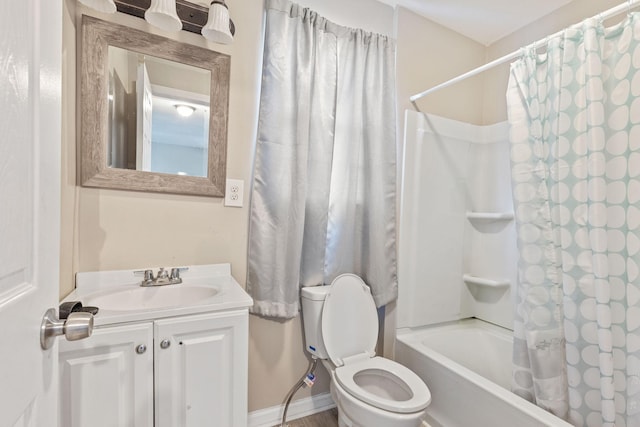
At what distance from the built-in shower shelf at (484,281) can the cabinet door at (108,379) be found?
2006mm

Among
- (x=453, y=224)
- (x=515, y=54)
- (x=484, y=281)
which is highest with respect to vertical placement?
(x=515, y=54)

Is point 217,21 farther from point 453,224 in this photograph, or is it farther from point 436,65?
point 453,224

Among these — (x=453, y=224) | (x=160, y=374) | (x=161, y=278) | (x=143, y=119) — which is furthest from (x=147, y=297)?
(x=453, y=224)

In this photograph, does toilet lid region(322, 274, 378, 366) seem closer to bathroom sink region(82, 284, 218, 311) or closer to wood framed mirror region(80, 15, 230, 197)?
bathroom sink region(82, 284, 218, 311)

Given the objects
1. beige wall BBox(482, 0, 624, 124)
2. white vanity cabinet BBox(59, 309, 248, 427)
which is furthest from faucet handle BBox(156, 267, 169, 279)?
beige wall BBox(482, 0, 624, 124)

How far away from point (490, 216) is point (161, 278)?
2038 mm

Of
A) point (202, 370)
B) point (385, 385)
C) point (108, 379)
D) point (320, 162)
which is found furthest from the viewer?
point (320, 162)

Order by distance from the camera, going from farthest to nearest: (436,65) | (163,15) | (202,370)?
1. (436,65)
2. (163,15)
3. (202,370)

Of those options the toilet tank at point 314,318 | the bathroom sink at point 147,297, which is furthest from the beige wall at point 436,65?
the bathroom sink at point 147,297

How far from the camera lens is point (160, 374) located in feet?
3.40

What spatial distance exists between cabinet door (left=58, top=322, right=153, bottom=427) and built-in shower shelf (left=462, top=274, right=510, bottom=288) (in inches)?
79.0

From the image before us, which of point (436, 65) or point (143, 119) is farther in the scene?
point (436, 65)

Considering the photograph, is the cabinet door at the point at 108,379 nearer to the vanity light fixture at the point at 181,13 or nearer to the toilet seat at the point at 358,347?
the toilet seat at the point at 358,347

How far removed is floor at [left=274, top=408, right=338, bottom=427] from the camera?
5.60ft
